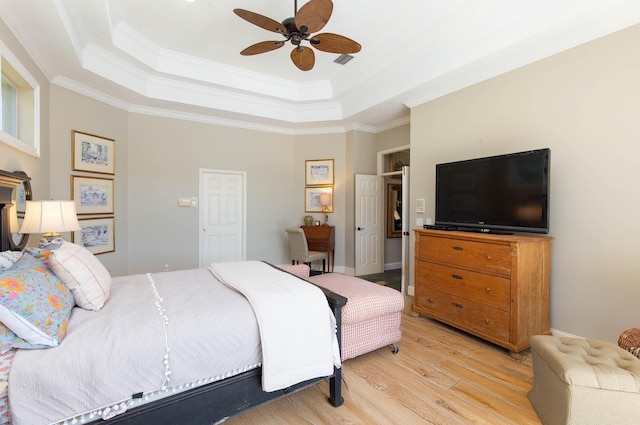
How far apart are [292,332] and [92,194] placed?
370 cm

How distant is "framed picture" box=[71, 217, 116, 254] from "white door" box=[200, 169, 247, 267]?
A: 4.08 feet

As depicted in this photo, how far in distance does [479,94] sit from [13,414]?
4143 millimetres

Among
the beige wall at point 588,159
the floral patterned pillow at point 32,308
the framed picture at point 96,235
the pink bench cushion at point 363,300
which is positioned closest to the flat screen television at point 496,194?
the beige wall at point 588,159

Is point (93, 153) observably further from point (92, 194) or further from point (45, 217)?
point (45, 217)

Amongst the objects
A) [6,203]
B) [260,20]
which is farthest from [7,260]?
[260,20]

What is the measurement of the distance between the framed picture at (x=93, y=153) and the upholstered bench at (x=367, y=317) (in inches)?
136

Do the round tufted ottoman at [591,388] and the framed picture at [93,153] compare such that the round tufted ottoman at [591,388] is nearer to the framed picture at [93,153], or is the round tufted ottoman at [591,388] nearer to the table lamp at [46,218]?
the table lamp at [46,218]

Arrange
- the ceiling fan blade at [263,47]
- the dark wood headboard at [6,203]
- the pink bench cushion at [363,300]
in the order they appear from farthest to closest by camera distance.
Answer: the ceiling fan blade at [263,47]
the pink bench cushion at [363,300]
the dark wood headboard at [6,203]

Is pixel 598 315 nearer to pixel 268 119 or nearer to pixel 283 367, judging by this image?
pixel 283 367

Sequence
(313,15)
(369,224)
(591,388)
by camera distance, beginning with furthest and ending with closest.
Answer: (369,224) < (313,15) < (591,388)

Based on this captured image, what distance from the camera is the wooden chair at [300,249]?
4.74 meters

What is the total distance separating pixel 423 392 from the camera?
1.97 m

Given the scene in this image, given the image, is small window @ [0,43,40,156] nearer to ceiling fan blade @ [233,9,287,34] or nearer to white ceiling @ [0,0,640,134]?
white ceiling @ [0,0,640,134]

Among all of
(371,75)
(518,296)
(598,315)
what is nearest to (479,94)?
(371,75)
